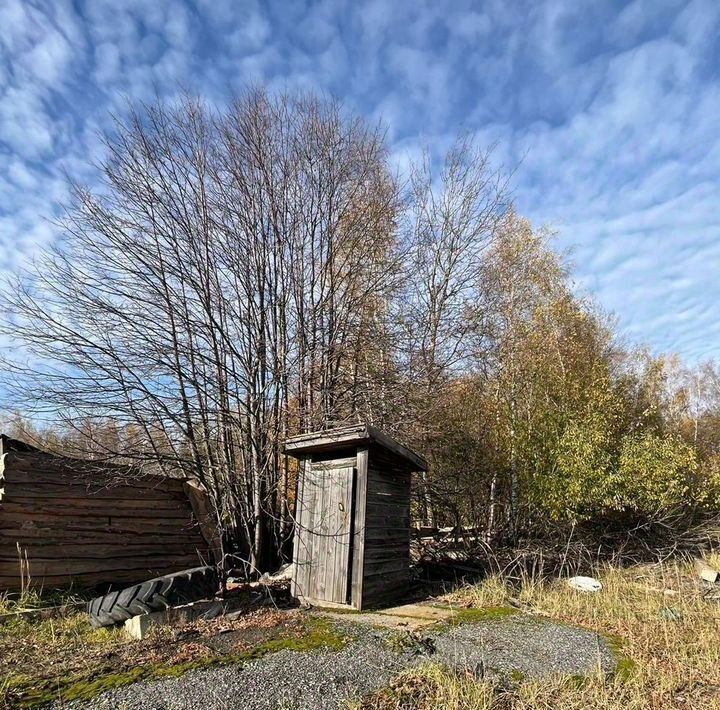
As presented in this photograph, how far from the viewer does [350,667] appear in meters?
4.07

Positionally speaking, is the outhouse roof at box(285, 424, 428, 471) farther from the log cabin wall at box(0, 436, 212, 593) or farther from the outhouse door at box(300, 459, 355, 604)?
the log cabin wall at box(0, 436, 212, 593)

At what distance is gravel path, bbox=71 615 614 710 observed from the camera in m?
3.42

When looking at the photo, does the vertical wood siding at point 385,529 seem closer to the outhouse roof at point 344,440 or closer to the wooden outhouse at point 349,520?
the wooden outhouse at point 349,520

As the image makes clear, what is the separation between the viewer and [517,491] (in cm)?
1068

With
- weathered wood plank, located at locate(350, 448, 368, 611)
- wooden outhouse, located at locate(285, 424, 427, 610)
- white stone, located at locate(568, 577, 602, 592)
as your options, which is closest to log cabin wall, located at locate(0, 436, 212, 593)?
wooden outhouse, located at locate(285, 424, 427, 610)

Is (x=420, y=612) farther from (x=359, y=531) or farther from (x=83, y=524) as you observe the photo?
(x=83, y=524)

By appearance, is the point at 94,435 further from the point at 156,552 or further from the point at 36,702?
the point at 36,702

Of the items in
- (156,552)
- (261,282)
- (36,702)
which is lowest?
(36,702)

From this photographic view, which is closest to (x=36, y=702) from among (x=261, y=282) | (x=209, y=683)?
(x=209, y=683)

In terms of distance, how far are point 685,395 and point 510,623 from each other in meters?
24.2

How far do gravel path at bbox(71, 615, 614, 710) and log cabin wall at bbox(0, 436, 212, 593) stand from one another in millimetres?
3892

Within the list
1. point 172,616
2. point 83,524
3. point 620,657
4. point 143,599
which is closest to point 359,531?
point 172,616

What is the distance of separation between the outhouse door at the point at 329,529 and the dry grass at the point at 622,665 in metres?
1.65

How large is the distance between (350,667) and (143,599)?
2433mm
